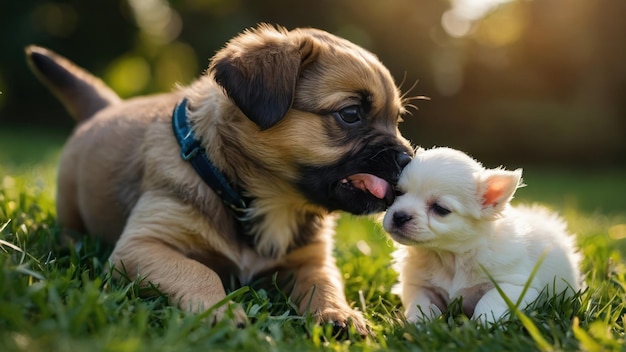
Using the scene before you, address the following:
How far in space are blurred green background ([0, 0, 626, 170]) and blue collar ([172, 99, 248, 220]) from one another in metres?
12.9

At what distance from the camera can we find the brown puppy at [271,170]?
3496mm

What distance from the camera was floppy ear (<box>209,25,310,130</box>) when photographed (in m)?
3.46

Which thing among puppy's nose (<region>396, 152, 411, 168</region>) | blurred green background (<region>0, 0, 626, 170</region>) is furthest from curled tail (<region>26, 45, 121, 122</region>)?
blurred green background (<region>0, 0, 626, 170</region>)

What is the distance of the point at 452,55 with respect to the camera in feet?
58.1

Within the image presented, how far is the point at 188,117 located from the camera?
411 cm

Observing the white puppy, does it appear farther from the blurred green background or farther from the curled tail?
the blurred green background

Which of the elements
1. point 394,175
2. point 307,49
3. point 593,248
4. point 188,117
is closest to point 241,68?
point 307,49

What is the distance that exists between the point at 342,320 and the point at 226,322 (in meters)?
0.74

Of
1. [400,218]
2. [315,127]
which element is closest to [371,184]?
[400,218]

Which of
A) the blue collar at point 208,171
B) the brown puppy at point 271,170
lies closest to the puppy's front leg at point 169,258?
the brown puppy at point 271,170

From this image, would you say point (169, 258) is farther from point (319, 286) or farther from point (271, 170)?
point (319, 286)

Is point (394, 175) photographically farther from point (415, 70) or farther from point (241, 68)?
point (415, 70)

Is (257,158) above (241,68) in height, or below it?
below

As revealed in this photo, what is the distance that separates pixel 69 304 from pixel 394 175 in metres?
1.82
